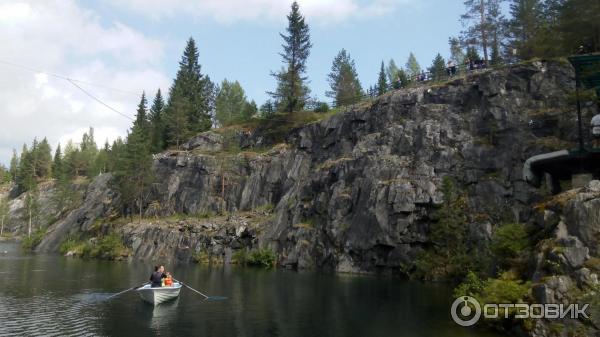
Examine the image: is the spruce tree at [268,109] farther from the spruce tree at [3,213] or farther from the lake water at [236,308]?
the spruce tree at [3,213]

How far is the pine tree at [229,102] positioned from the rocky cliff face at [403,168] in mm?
33409

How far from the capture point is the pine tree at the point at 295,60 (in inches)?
3167

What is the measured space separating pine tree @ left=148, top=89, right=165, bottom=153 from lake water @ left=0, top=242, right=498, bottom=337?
4969cm

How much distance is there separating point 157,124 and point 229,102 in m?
18.8

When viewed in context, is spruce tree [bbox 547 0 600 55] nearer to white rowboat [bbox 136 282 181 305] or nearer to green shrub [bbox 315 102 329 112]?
green shrub [bbox 315 102 329 112]

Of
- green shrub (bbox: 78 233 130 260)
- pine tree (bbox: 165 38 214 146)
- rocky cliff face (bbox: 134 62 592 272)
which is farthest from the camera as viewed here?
pine tree (bbox: 165 38 214 146)

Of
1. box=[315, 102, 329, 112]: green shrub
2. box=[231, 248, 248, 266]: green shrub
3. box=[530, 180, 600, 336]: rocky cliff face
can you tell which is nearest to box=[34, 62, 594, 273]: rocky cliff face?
box=[231, 248, 248, 266]: green shrub

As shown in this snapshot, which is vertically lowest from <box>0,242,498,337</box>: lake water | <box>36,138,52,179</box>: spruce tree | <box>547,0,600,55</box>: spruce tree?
<box>0,242,498,337</box>: lake water

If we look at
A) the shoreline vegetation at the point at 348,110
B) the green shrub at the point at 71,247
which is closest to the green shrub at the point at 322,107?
the shoreline vegetation at the point at 348,110

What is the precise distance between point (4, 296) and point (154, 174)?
48.0 m

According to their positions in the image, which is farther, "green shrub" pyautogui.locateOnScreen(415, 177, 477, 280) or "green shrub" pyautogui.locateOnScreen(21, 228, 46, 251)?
"green shrub" pyautogui.locateOnScreen(21, 228, 46, 251)

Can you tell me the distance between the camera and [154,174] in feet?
256

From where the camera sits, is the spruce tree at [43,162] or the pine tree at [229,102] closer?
the pine tree at [229,102]

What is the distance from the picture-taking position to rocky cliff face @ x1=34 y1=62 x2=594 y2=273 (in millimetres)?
46906
